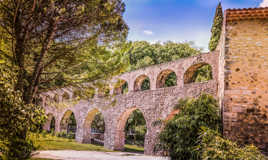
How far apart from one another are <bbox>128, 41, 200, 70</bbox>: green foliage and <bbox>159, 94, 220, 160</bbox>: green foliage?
15938 mm

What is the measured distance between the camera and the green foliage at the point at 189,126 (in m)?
5.84

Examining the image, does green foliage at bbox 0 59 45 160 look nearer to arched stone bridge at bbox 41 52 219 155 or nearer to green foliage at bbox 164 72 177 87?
arched stone bridge at bbox 41 52 219 155

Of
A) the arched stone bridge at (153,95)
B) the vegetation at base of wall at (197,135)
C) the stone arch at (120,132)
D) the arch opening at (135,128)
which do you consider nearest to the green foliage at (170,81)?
the arch opening at (135,128)

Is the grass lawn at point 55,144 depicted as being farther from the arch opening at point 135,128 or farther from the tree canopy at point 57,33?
the arch opening at point 135,128

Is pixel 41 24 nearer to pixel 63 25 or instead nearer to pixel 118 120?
pixel 63 25

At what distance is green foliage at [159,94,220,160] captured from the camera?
19.2ft

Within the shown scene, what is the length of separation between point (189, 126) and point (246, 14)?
352 cm

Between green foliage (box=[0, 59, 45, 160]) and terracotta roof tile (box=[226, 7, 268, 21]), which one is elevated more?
terracotta roof tile (box=[226, 7, 268, 21])

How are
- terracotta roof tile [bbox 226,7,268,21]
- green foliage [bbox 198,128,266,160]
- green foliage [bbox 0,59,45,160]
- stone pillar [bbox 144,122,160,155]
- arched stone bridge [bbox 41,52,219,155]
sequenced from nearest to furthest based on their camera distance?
green foliage [bbox 0,59,45,160]
green foliage [bbox 198,128,266,160]
terracotta roof tile [bbox 226,7,268,21]
arched stone bridge [bbox 41,52,219,155]
stone pillar [bbox 144,122,160,155]

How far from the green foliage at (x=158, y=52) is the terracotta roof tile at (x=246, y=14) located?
52.8 feet

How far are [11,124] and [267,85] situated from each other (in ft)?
19.6

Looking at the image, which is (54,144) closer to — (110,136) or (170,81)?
(110,136)

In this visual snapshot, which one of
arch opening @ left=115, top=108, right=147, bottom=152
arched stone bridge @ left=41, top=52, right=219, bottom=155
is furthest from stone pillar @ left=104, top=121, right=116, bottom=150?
arch opening @ left=115, top=108, right=147, bottom=152

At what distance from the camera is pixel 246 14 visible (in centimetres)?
612
